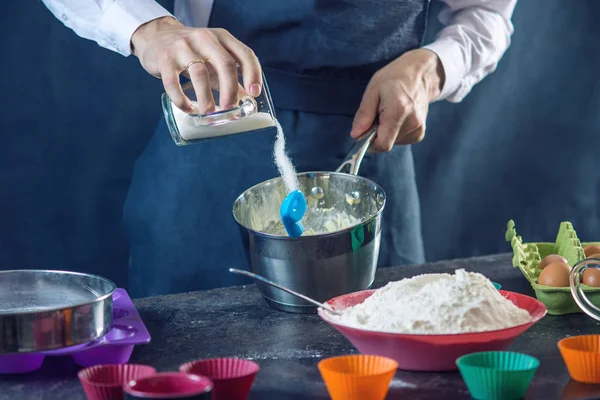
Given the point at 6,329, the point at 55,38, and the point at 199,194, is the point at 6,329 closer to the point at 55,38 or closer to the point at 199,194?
the point at 199,194

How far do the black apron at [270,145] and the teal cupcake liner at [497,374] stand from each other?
27.4 inches

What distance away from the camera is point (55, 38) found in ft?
5.19

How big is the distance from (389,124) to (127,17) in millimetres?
403

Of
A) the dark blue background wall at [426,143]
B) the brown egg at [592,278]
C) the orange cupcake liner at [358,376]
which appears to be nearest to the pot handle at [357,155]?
the brown egg at [592,278]

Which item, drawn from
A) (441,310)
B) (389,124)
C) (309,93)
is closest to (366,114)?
(389,124)

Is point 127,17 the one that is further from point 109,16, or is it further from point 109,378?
point 109,378

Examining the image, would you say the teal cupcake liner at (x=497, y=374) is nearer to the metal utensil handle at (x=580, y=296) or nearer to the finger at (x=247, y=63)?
the metal utensil handle at (x=580, y=296)

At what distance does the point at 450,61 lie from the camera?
1443mm

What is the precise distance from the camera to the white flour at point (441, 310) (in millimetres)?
830

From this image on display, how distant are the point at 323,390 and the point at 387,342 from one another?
0.26 ft

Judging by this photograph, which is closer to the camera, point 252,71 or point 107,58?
point 252,71

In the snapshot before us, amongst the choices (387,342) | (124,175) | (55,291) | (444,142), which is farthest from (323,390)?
(444,142)

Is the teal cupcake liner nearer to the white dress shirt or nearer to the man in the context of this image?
the man

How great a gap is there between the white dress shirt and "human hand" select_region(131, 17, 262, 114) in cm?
10
